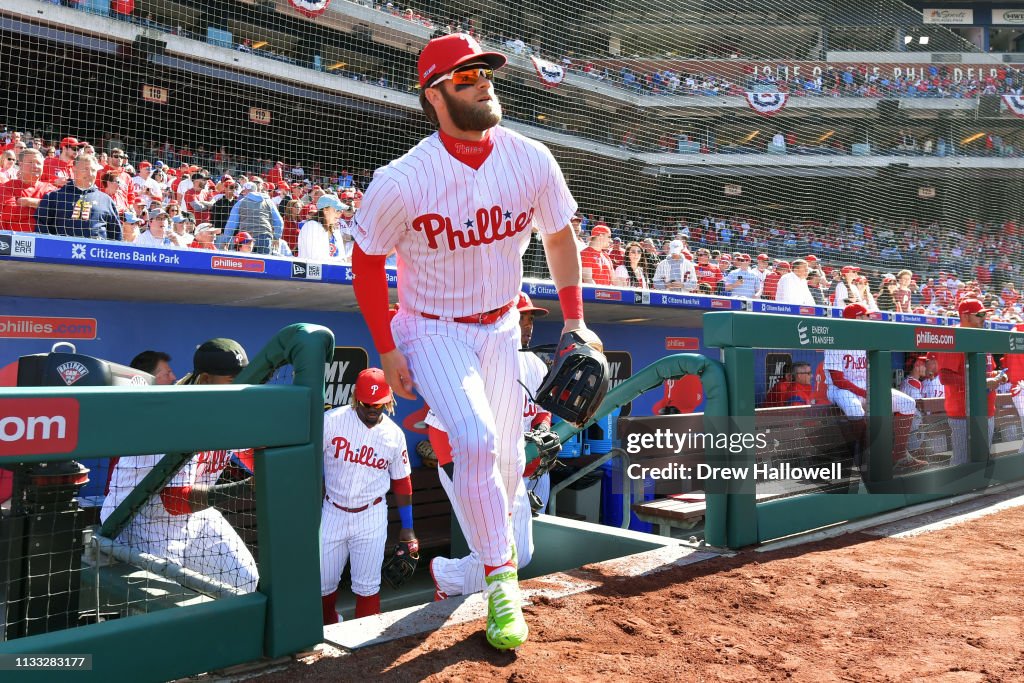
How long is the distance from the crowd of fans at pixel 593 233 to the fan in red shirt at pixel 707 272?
0.08ft

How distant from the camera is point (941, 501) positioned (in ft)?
13.0

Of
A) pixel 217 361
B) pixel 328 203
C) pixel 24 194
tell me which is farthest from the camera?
pixel 328 203

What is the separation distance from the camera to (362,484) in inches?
173

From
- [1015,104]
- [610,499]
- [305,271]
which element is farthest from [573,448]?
[1015,104]

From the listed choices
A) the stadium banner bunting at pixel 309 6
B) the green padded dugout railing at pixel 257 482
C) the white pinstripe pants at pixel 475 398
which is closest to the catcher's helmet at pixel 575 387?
the white pinstripe pants at pixel 475 398

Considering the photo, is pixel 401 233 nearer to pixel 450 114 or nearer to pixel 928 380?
pixel 450 114

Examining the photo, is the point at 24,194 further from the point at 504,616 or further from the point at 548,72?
the point at 548,72

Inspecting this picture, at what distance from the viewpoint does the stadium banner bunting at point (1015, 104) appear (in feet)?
59.7

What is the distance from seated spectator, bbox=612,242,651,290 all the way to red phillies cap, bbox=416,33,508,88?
575cm

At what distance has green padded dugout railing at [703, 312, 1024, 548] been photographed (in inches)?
119

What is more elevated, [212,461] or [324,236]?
[324,236]

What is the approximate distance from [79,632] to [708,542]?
206cm

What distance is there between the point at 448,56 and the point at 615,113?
9758 millimetres

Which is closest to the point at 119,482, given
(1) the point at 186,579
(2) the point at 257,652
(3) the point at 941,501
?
(1) the point at 186,579
